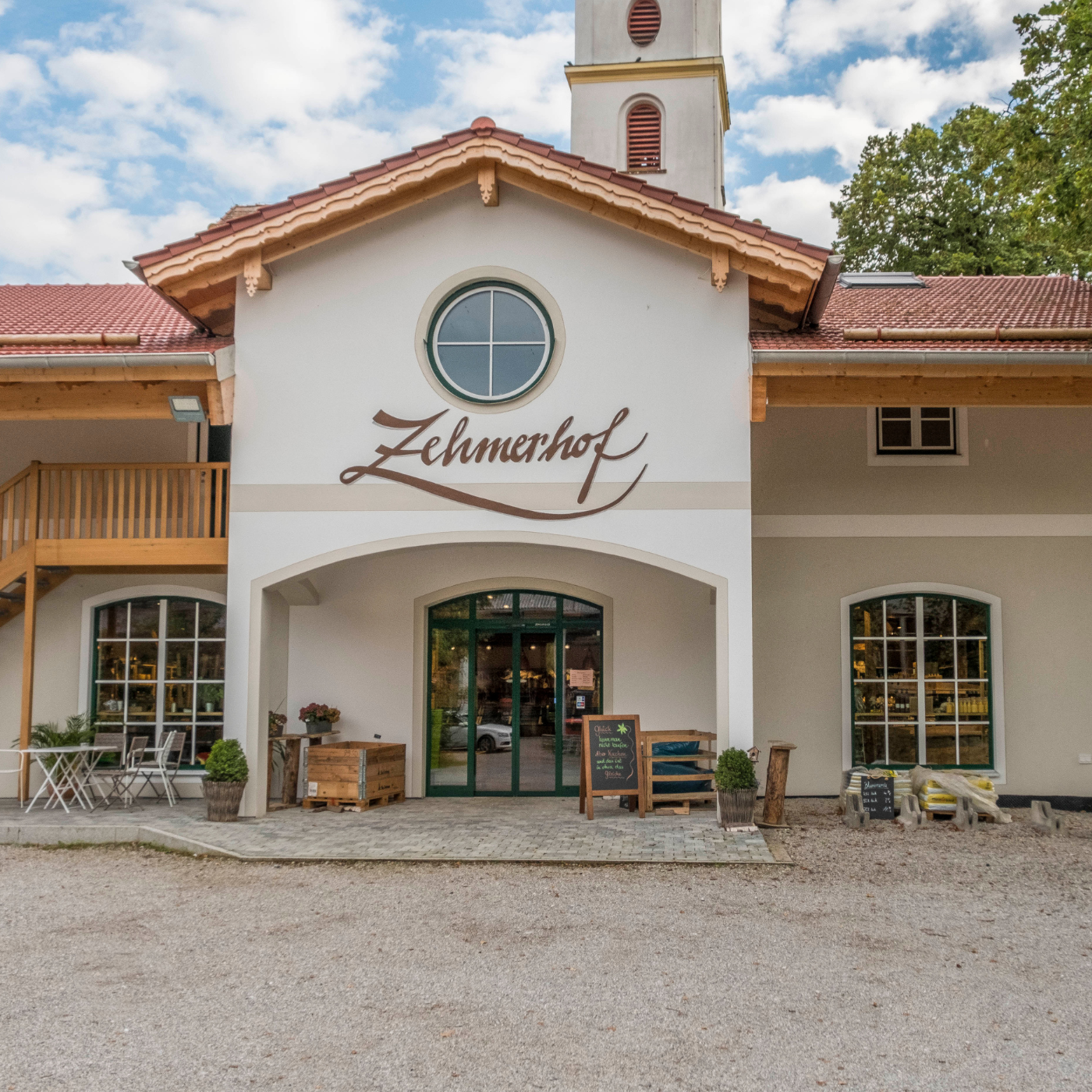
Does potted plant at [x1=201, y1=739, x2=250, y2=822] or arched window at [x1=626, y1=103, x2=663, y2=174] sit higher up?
arched window at [x1=626, y1=103, x2=663, y2=174]

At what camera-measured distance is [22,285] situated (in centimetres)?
1523

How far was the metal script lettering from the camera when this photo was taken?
1020cm

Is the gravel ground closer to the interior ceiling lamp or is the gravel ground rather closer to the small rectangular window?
the interior ceiling lamp

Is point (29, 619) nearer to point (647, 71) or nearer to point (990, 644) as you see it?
point (990, 644)

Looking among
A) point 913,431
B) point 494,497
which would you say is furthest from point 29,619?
point 913,431

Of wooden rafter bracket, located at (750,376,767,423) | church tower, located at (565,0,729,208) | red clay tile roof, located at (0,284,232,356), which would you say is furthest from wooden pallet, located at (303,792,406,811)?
church tower, located at (565,0,729,208)

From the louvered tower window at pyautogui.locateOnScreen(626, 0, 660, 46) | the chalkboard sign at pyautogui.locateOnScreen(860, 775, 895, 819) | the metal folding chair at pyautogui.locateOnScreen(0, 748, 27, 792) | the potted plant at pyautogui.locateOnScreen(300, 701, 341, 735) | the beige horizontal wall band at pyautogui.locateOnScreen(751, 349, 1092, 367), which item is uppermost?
the louvered tower window at pyautogui.locateOnScreen(626, 0, 660, 46)

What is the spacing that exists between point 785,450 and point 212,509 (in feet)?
20.3

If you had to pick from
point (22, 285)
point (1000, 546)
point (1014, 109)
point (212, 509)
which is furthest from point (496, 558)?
point (22, 285)

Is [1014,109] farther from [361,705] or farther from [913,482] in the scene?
[361,705]

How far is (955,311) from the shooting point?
1170 centimetres

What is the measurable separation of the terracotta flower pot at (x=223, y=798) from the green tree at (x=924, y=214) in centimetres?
1856

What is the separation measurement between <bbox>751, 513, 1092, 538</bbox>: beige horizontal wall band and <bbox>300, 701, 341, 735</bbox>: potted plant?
488 centimetres

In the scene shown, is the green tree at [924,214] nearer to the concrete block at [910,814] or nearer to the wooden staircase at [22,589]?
the concrete block at [910,814]
